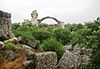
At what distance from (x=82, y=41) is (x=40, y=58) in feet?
20.8

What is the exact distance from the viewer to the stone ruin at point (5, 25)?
34844mm

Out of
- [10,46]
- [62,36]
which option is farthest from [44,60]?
[62,36]

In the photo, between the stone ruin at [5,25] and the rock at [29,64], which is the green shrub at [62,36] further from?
the rock at [29,64]

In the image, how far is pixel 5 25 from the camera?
116 feet

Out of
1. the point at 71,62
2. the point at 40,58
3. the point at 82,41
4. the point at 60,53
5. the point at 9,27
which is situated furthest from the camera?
the point at 60,53

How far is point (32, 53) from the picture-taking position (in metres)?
32.4

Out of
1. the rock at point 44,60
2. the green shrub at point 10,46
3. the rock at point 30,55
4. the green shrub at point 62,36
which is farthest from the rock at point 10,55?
the green shrub at point 62,36

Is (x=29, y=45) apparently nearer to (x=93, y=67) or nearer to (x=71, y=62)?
(x=71, y=62)

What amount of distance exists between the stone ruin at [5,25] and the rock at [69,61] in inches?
251

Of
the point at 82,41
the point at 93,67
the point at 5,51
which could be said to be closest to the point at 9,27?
the point at 5,51

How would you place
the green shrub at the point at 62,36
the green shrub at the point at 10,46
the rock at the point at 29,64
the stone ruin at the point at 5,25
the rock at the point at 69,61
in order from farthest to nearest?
the green shrub at the point at 62,36, the stone ruin at the point at 5,25, the rock at the point at 69,61, the green shrub at the point at 10,46, the rock at the point at 29,64

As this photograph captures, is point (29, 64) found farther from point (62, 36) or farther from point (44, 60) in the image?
point (62, 36)

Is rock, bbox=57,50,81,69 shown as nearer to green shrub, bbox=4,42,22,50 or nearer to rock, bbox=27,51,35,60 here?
rock, bbox=27,51,35,60

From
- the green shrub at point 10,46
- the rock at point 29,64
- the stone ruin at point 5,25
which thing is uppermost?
the stone ruin at point 5,25
